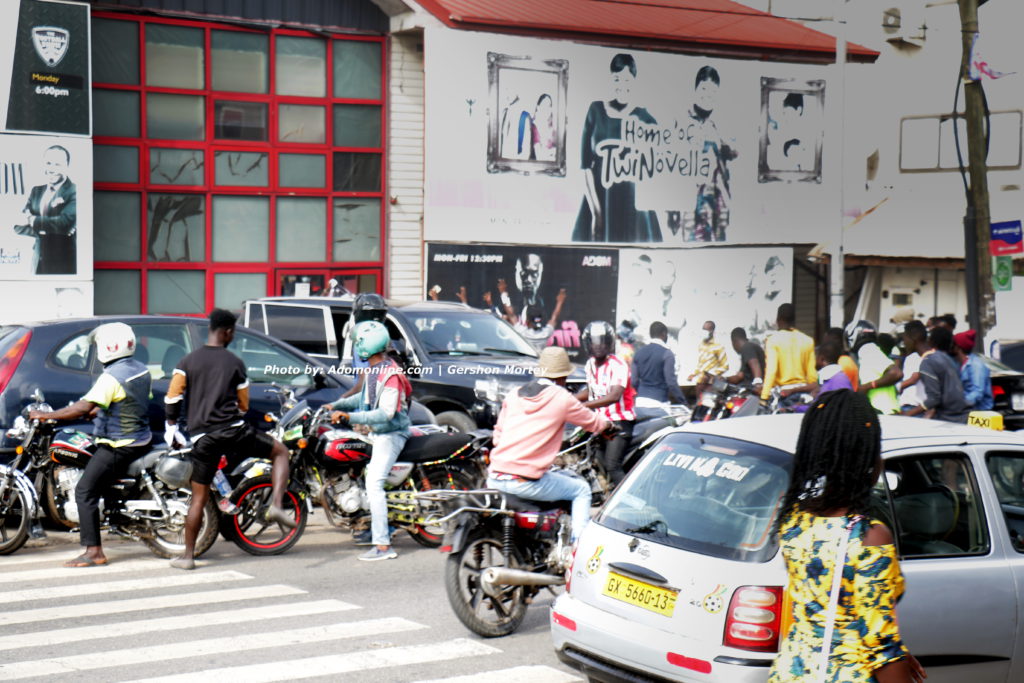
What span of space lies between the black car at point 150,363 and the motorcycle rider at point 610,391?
58.8 inches

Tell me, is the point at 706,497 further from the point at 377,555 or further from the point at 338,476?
the point at 338,476

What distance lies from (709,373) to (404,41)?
A: 28.2 feet

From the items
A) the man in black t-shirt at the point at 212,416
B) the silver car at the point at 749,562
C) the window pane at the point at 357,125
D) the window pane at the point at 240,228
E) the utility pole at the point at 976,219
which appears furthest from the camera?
the window pane at the point at 357,125

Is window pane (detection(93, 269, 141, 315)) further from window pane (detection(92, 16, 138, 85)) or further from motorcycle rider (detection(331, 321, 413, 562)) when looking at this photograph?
motorcycle rider (detection(331, 321, 413, 562))

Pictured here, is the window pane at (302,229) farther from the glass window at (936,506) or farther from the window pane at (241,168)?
the glass window at (936,506)

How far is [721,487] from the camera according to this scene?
5.54m

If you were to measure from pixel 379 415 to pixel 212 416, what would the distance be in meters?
1.19

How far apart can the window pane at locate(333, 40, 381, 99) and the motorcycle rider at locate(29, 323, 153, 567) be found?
13.6 metres

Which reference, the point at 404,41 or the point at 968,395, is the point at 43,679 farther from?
the point at 404,41

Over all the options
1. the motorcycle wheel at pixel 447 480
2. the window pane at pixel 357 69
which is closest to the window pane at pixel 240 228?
the window pane at pixel 357 69

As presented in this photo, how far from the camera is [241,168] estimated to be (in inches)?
858

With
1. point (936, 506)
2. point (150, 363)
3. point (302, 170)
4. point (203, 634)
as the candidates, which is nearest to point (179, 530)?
point (203, 634)

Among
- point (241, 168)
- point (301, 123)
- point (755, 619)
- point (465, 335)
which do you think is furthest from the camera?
point (301, 123)

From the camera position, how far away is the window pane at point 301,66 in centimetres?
2195
